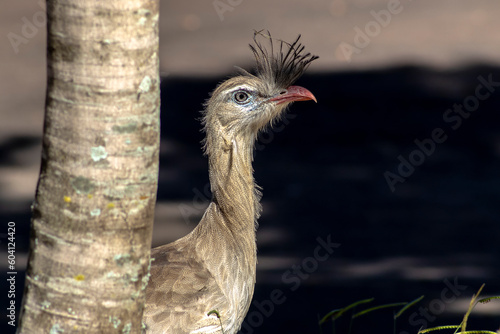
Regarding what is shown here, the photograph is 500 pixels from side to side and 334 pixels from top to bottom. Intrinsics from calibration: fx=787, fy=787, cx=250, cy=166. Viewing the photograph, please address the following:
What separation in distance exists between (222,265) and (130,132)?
1362 mm

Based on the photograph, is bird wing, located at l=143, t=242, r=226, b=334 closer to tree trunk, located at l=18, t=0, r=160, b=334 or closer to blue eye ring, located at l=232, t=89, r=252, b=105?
blue eye ring, located at l=232, t=89, r=252, b=105

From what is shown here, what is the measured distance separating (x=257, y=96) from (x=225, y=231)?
0.59 meters

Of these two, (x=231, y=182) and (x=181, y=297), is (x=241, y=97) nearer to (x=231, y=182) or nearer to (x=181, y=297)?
(x=231, y=182)

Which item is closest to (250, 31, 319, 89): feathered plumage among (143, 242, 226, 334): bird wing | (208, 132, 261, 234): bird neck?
(208, 132, 261, 234): bird neck

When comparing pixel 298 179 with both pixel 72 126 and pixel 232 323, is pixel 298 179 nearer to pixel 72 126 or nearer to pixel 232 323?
pixel 232 323

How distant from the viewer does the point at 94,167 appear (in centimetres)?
169

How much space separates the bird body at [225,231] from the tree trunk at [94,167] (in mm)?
1017

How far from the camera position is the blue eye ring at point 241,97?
316 centimetres

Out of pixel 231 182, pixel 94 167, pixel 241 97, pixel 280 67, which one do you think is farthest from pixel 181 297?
pixel 94 167

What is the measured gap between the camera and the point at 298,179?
5266mm

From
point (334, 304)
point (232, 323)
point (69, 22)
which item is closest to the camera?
point (69, 22)

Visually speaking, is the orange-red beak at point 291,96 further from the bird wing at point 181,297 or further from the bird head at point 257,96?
the bird wing at point 181,297

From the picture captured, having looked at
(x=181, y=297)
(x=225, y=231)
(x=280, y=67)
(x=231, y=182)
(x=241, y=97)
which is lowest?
(x=181, y=297)

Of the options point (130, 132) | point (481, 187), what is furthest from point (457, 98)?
point (130, 132)
